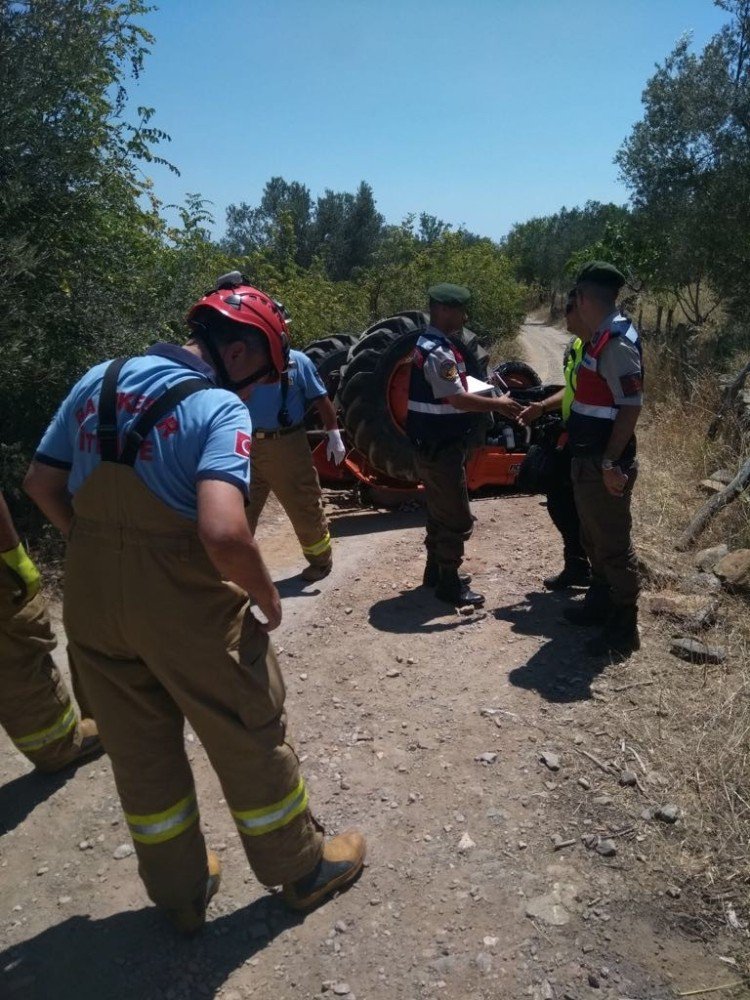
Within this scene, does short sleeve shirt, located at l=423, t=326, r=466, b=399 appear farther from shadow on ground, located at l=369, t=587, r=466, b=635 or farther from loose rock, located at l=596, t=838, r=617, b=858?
loose rock, located at l=596, t=838, r=617, b=858

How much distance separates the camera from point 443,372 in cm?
434

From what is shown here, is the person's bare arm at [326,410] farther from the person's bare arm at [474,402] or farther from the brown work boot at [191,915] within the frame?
the brown work boot at [191,915]

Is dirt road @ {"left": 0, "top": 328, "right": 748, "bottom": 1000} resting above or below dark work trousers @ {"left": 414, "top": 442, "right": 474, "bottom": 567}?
below

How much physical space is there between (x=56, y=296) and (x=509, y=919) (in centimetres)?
499

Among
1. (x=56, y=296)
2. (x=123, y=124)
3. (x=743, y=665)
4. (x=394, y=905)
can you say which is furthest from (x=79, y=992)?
(x=123, y=124)

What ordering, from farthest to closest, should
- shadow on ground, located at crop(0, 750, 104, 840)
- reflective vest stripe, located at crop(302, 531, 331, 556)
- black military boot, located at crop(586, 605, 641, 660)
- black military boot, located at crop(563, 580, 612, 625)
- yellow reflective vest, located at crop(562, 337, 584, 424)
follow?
reflective vest stripe, located at crop(302, 531, 331, 556) → black military boot, located at crop(563, 580, 612, 625) → yellow reflective vest, located at crop(562, 337, 584, 424) → black military boot, located at crop(586, 605, 641, 660) → shadow on ground, located at crop(0, 750, 104, 840)

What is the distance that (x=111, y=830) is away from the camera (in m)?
3.01

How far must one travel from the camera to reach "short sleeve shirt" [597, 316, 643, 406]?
370cm

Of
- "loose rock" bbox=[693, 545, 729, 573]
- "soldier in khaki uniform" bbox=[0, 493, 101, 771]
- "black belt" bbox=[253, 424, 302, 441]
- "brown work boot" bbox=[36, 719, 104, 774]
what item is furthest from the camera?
"loose rock" bbox=[693, 545, 729, 573]

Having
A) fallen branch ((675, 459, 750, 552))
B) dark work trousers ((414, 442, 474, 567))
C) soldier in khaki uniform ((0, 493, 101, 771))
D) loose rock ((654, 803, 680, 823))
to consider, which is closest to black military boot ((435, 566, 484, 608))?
dark work trousers ((414, 442, 474, 567))

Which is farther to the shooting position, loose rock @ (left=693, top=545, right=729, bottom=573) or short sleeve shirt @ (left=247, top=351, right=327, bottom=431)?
loose rock @ (left=693, top=545, right=729, bottom=573)

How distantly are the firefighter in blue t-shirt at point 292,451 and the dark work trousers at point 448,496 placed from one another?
79cm

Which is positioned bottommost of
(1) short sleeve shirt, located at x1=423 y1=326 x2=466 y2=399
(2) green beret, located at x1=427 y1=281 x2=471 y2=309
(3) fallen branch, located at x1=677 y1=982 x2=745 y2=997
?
(3) fallen branch, located at x1=677 y1=982 x2=745 y2=997

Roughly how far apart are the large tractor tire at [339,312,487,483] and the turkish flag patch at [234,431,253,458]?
3.97 m
